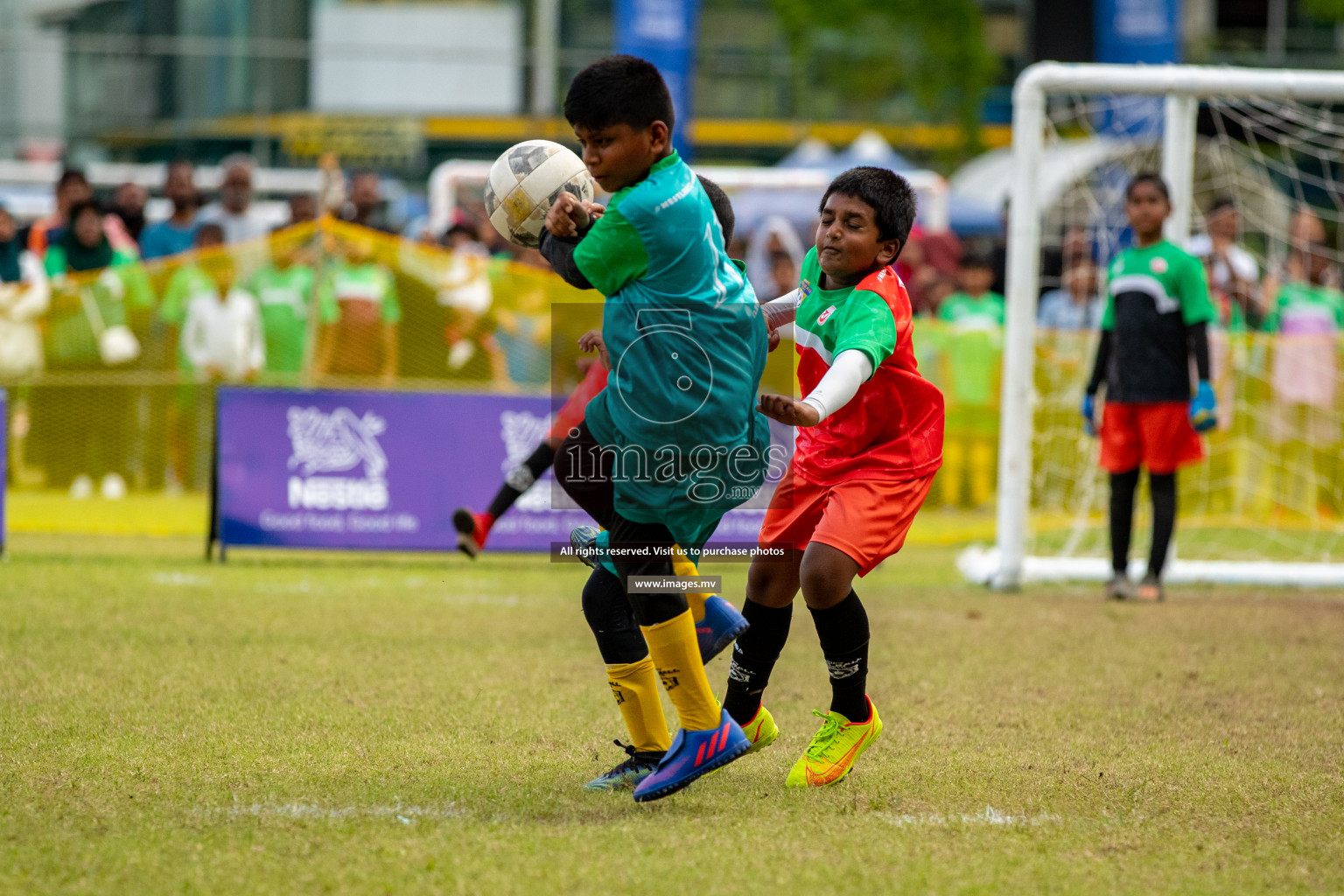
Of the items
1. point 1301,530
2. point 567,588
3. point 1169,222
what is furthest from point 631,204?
point 1301,530

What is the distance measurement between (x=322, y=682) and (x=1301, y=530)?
8.22m

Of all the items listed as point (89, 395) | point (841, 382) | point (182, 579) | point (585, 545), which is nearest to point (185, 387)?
point (89, 395)

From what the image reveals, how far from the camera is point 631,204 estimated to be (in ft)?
11.9

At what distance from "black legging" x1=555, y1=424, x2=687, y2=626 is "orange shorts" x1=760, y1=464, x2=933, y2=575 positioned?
0.47 m

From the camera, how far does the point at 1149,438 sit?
331 inches

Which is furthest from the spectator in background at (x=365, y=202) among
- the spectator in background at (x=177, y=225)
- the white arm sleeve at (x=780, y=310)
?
the white arm sleeve at (x=780, y=310)

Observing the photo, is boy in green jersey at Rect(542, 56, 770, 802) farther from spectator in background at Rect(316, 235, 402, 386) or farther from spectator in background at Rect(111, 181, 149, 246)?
spectator in background at Rect(111, 181, 149, 246)

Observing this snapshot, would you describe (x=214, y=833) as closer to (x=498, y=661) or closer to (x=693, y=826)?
(x=693, y=826)

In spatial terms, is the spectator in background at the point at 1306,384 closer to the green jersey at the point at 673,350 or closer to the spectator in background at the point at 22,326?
the green jersey at the point at 673,350

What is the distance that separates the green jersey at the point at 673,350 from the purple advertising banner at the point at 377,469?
5389 mm

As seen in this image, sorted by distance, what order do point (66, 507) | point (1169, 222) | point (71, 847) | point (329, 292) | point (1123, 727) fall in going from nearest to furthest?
point (71, 847), point (1123, 727), point (1169, 222), point (66, 507), point (329, 292)

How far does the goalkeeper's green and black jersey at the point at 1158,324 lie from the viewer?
27.4 feet

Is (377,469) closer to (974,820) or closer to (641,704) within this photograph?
(641,704)

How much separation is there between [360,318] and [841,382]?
8340mm
